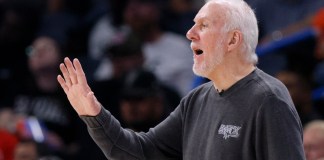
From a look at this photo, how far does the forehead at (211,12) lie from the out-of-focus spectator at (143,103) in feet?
7.33

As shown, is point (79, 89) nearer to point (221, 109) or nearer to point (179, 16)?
point (221, 109)

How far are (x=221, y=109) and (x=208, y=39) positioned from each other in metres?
0.26

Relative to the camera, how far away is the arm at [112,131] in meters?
3.24

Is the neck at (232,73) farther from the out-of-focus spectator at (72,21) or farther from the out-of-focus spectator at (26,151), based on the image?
the out-of-focus spectator at (72,21)

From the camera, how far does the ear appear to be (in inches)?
127

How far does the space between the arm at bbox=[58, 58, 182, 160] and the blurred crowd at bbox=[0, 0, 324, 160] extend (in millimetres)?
1267

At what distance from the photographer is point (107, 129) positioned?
332 cm

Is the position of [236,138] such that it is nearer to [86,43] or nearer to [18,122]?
[18,122]

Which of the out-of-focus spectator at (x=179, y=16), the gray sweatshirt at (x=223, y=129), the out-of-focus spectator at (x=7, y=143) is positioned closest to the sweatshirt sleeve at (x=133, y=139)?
the gray sweatshirt at (x=223, y=129)

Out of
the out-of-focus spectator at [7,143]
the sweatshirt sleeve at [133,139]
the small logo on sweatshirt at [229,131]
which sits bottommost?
the out-of-focus spectator at [7,143]

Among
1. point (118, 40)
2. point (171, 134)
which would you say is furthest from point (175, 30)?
point (171, 134)

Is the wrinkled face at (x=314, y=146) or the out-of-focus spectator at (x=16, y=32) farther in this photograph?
the out-of-focus spectator at (x=16, y=32)

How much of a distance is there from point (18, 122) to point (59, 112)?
0.50 metres

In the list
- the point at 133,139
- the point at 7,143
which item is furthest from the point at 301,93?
the point at 133,139
